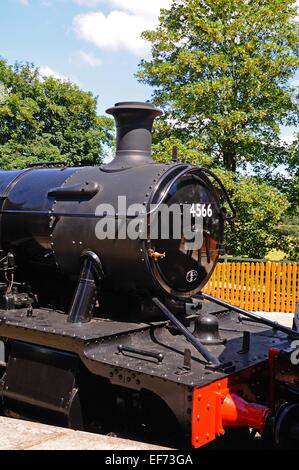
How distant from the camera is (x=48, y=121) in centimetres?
2388

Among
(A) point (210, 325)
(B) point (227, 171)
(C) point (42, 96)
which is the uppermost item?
(C) point (42, 96)

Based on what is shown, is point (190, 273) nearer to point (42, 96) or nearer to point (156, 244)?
point (156, 244)

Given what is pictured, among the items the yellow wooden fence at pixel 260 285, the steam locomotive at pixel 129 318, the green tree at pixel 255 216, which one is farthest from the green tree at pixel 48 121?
the steam locomotive at pixel 129 318

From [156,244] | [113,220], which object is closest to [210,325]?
[156,244]

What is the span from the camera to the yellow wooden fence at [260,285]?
1134 cm

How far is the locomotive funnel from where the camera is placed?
16.1 feet

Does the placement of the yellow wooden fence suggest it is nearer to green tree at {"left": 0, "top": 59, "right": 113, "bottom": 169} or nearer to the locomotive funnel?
the locomotive funnel

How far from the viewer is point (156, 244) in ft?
14.3

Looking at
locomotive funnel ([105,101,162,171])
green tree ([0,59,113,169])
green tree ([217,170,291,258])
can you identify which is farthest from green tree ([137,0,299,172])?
locomotive funnel ([105,101,162,171])

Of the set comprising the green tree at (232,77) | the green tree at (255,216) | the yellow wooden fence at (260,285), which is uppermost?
the green tree at (232,77)

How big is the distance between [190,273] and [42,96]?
68.5 feet

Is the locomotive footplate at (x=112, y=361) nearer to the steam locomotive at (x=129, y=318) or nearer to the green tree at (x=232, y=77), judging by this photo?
the steam locomotive at (x=129, y=318)

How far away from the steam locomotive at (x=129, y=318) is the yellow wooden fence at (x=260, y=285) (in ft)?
20.4

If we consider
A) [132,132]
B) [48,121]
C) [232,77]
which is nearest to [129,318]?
[132,132]
